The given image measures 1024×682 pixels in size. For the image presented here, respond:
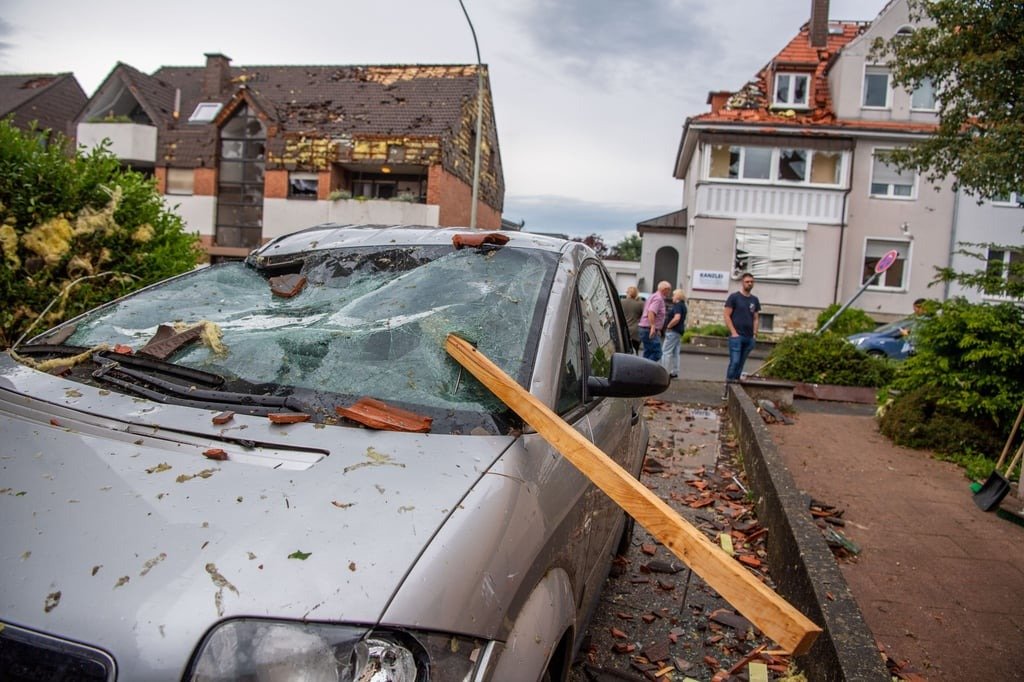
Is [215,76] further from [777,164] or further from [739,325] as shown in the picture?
[739,325]

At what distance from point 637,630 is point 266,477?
237 cm

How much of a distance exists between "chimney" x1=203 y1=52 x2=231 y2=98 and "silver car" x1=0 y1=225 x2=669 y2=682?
35593mm

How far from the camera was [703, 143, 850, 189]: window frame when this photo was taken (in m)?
24.1

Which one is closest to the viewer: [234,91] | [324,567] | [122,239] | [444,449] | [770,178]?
[324,567]

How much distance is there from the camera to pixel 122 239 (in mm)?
5379

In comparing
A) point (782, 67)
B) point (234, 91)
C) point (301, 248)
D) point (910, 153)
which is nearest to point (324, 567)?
point (301, 248)

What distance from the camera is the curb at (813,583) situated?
8.07 feet

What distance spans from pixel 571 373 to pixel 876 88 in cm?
2754

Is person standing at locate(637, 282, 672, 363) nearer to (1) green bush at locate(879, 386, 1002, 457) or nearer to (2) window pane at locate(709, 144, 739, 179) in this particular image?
(1) green bush at locate(879, 386, 1002, 457)

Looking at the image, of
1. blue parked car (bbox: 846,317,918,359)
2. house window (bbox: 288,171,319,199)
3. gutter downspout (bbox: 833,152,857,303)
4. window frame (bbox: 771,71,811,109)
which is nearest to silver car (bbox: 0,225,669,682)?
blue parked car (bbox: 846,317,918,359)

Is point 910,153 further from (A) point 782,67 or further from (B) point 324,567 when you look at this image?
(A) point 782,67

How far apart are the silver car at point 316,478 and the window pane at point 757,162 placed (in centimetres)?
2350

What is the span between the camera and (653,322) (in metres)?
11.6

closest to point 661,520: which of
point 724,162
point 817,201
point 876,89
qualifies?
point 724,162
